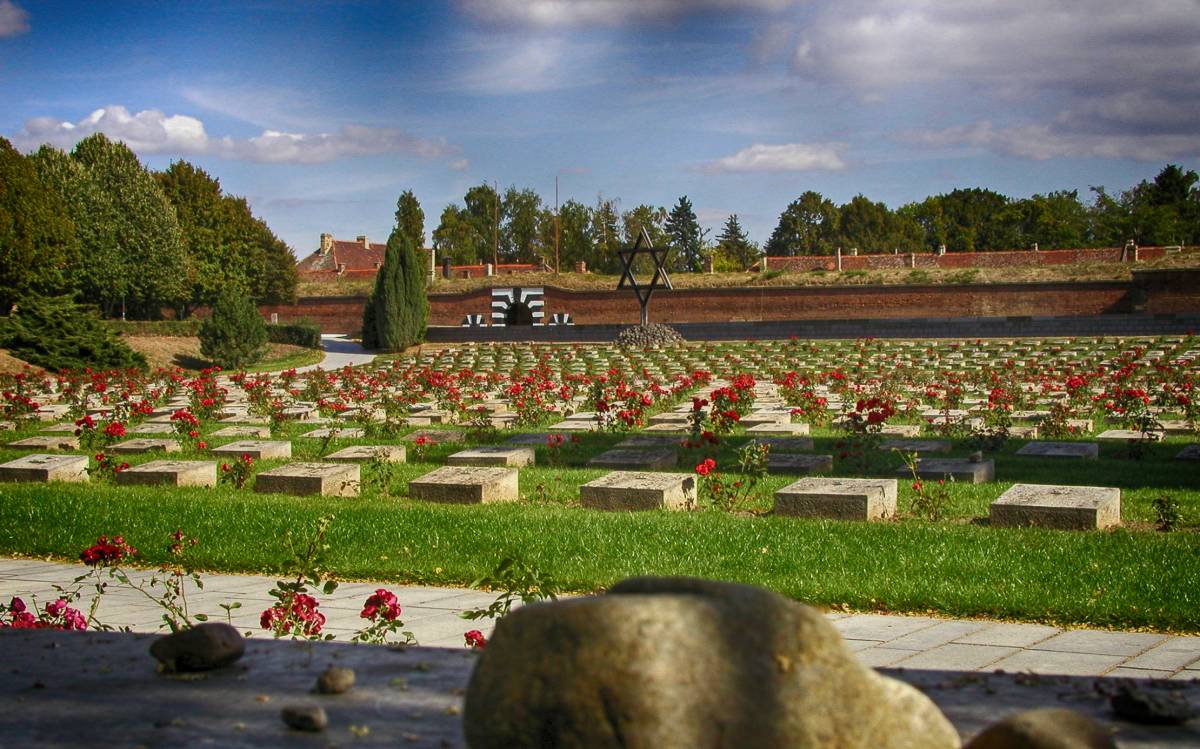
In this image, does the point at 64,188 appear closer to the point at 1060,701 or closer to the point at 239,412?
the point at 239,412

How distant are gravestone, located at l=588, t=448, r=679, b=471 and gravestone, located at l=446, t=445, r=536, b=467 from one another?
0.65 meters

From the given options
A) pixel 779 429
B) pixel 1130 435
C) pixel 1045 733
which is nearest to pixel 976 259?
pixel 779 429

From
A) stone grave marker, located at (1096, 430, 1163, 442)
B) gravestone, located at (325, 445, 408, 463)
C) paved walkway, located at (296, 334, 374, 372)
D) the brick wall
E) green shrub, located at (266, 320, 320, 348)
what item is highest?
the brick wall

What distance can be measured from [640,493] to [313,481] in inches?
112

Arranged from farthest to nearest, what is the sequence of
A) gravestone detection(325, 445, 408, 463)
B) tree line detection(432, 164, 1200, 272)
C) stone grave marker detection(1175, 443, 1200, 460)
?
tree line detection(432, 164, 1200, 272) → gravestone detection(325, 445, 408, 463) → stone grave marker detection(1175, 443, 1200, 460)

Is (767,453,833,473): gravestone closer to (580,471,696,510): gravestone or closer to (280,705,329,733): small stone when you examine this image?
(580,471,696,510): gravestone

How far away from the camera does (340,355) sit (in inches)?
1421

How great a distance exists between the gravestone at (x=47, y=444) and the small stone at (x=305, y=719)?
11.2 meters

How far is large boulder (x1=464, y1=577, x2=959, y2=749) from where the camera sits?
203 centimetres

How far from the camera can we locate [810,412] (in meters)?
14.2

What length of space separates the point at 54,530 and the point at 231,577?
2009mm

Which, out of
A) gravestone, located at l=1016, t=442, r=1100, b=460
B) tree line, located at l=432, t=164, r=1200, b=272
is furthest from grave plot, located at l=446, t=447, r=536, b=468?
tree line, located at l=432, t=164, r=1200, b=272

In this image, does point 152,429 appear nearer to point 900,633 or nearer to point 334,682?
point 900,633

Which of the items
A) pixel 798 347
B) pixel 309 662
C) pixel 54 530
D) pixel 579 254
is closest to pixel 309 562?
pixel 309 662
